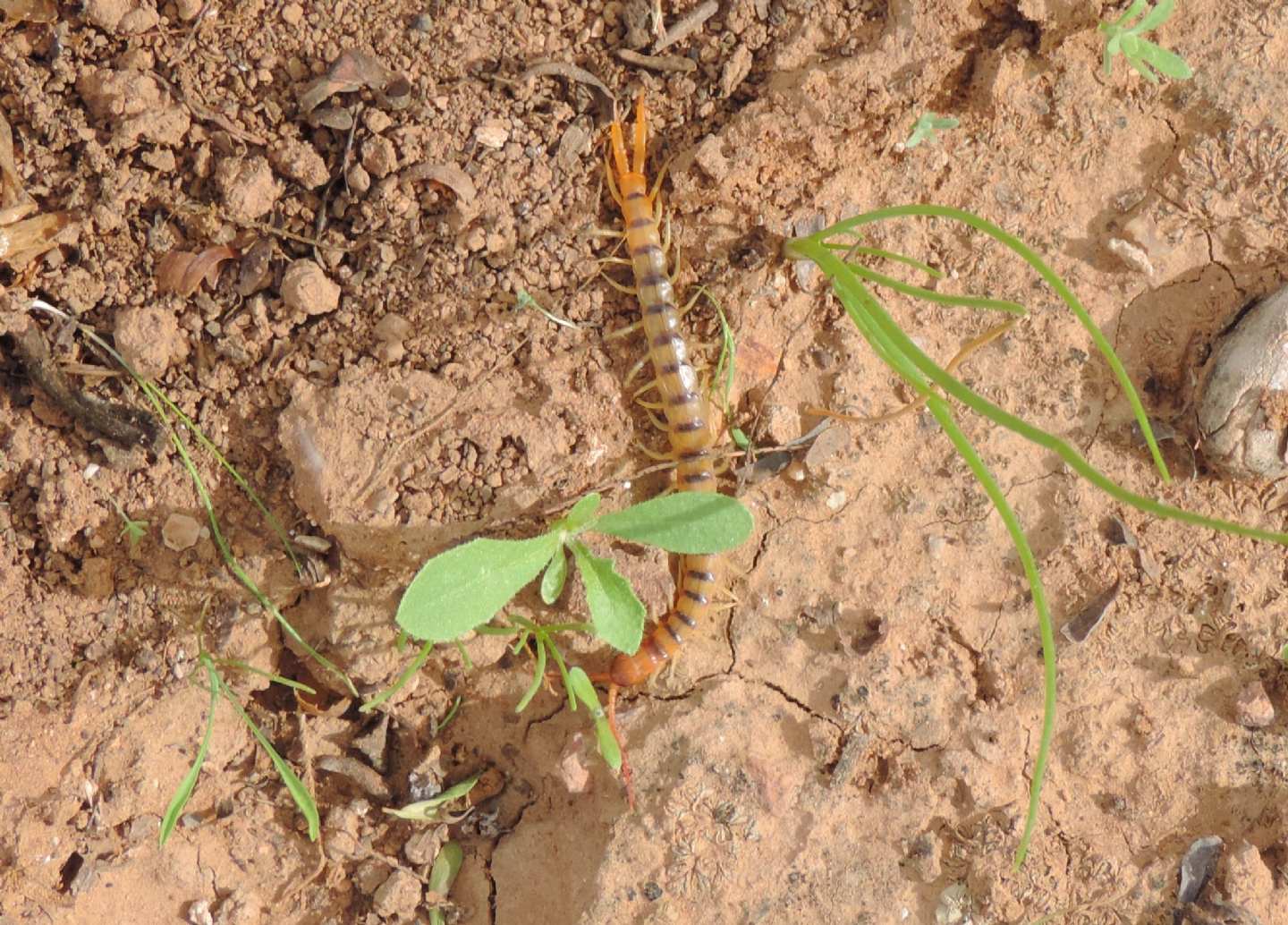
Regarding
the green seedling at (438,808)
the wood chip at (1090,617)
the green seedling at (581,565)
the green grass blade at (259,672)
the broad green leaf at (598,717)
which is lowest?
the green seedling at (438,808)

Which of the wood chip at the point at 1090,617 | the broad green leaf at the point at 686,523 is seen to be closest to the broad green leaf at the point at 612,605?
the broad green leaf at the point at 686,523

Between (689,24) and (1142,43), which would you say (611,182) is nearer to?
(689,24)

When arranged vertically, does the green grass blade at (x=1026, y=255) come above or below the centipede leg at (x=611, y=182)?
below

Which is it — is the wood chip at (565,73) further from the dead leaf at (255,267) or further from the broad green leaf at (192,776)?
the broad green leaf at (192,776)

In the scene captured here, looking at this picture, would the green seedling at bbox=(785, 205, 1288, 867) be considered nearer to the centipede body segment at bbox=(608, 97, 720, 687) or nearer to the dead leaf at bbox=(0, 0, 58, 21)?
the centipede body segment at bbox=(608, 97, 720, 687)

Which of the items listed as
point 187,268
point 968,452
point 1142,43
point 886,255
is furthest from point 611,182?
point 1142,43

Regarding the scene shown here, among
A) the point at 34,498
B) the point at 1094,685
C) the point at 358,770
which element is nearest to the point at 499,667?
the point at 358,770

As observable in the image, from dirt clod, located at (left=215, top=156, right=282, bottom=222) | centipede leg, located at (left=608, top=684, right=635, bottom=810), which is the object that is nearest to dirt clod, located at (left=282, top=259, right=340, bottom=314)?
dirt clod, located at (left=215, top=156, right=282, bottom=222)
